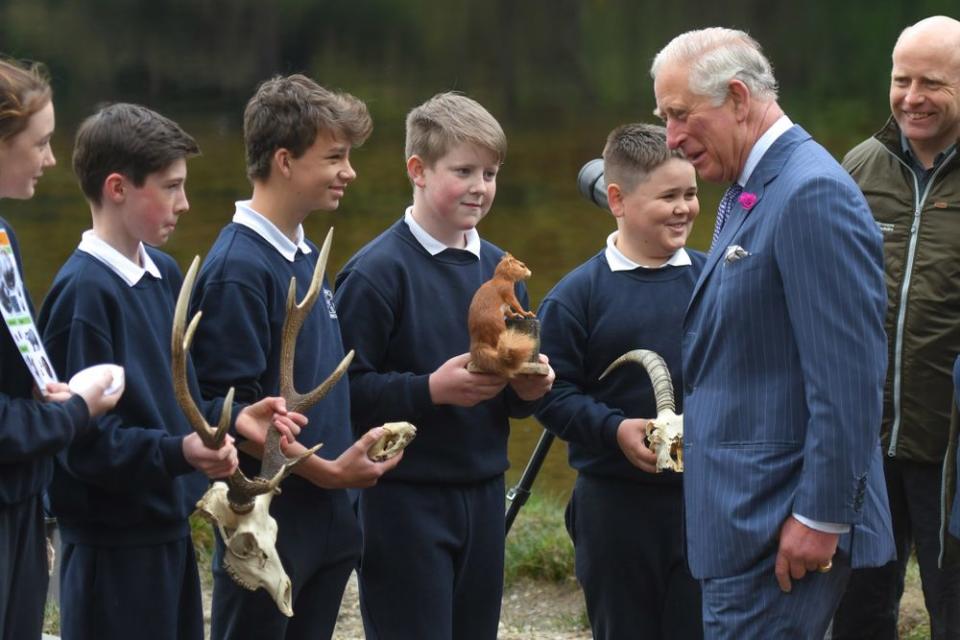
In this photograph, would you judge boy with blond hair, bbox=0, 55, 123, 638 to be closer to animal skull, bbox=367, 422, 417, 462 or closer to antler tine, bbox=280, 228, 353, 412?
antler tine, bbox=280, 228, 353, 412

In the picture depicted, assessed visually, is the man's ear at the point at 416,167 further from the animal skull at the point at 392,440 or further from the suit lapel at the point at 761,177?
the suit lapel at the point at 761,177

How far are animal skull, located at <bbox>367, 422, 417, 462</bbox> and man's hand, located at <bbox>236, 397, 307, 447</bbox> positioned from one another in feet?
0.62

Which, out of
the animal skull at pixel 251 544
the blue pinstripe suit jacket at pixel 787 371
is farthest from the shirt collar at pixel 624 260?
the animal skull at pixel 251 544

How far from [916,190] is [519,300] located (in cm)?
115

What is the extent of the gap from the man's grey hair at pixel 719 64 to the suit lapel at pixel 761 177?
0.34ft

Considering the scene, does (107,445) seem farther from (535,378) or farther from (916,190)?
(916,190)

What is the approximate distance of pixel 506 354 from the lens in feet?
11.1

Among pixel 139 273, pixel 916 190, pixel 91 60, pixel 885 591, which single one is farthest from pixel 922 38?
pixel 91 60

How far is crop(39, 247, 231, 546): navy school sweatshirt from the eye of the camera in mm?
3072

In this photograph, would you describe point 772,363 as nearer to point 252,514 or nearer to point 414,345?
point 414,345

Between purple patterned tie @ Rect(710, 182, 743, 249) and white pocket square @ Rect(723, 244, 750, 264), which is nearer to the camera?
white pocket square @ Rect(723, 244, 750, 264)

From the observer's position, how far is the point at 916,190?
407cm

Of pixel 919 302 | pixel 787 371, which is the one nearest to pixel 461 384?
pixel 787 371

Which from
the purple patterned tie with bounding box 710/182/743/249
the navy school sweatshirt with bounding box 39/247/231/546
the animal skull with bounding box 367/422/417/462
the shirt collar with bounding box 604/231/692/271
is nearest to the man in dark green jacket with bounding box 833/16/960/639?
the shirt collar with bounding box 604/231/692/271
